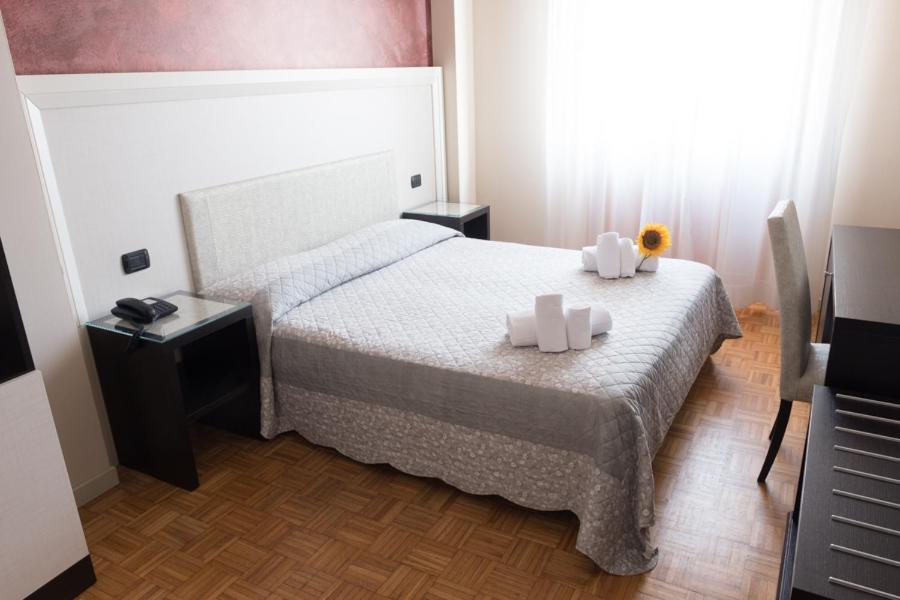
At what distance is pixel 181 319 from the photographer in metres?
2.25

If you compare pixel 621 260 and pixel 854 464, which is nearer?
pixel 854 464

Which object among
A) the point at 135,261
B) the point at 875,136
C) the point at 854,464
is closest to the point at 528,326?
the point at 854,464

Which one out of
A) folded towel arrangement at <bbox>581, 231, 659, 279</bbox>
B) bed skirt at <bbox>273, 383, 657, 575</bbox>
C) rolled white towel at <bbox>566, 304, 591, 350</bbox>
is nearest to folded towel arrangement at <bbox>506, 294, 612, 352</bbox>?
rolled white towel at <bbox>566, 304, 591, 350</bbox>

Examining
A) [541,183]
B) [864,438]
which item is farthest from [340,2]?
[864,438]

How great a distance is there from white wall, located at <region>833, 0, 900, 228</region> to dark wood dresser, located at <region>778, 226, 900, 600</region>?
1.57 m

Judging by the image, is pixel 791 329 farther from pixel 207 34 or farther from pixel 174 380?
pixel 207 34

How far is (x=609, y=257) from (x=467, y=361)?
3.39ft

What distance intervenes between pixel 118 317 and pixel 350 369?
32.1 inches

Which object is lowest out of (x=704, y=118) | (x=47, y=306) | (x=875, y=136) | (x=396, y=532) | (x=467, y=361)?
(x=396, y=532)

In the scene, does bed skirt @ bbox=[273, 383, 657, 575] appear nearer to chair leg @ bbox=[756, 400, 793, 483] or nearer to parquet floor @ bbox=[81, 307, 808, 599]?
parquet floor @ bbox=[81, 307, 808, 599]

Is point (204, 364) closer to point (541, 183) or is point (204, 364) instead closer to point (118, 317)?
point (118, 317)

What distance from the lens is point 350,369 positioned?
2.27m

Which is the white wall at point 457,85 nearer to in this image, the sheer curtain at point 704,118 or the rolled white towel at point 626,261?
the sheer curtain at point 704,118

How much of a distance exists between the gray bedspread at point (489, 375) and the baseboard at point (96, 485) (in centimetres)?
54
